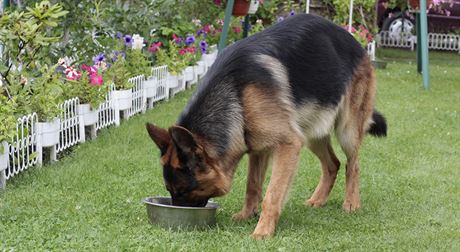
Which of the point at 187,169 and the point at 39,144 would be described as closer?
the point at 187,169

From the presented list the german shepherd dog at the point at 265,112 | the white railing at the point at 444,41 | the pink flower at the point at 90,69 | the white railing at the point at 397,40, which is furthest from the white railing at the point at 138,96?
the white railing at the point at 444,41

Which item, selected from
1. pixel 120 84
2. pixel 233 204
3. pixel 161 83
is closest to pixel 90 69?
pixel 120 84

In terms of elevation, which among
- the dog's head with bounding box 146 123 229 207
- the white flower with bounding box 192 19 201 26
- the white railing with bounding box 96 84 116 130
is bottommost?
the white railing with bounding box 96 84 116 130

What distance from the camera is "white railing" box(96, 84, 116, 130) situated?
847cm

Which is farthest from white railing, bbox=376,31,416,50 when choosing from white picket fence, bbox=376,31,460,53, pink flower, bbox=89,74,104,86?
pink flower, bbox=89,74,104,86

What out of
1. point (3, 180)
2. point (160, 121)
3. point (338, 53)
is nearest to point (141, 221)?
point (3, 180)

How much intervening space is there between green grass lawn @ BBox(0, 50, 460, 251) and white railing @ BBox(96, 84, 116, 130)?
150mm

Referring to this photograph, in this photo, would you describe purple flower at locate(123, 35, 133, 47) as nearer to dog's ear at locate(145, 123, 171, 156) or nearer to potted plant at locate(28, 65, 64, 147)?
potted plant at locate(28, 65, 64, 147)

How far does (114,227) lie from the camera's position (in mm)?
5230

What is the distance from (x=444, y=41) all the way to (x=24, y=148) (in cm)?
1461

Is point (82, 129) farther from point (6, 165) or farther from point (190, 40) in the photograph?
point (190, 40)

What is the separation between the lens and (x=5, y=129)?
5.94 m

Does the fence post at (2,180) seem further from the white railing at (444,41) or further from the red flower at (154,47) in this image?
the white railing at (444,41)

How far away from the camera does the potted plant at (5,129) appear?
19.5 ft
